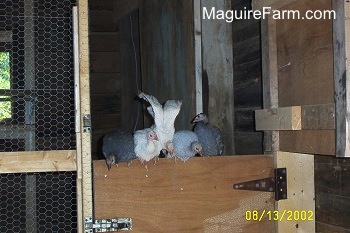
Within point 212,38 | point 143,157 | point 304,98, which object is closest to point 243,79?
point 212,38

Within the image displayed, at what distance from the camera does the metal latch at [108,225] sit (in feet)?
4.85

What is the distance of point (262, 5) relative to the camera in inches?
68.1

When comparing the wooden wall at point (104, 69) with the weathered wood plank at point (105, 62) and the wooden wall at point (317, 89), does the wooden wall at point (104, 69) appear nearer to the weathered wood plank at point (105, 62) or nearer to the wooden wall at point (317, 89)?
the weathered wood plank at point (105, 62)

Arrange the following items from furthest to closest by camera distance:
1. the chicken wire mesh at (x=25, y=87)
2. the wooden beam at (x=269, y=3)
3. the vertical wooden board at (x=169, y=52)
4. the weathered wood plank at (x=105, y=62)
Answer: the weathered wood plank at (x=105, y=62) < the chicken wire mesh at (x=25, y=87) < the vertical wooden board at (x=169, y=52) < the wooden beam at (x=269, y=3)

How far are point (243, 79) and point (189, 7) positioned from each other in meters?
0.44

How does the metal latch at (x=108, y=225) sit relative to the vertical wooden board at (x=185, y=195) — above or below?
below

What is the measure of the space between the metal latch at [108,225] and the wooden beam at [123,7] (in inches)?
72.9

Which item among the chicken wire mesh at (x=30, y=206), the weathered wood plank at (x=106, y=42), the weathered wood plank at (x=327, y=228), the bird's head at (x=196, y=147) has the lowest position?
the chicken wire mesh at (x=30, y=206)

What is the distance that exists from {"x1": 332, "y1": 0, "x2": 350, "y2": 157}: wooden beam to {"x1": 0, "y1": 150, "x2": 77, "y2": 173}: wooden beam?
0.78 m

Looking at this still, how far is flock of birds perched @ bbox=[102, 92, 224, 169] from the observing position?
159 cm

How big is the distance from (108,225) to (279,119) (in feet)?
2.13

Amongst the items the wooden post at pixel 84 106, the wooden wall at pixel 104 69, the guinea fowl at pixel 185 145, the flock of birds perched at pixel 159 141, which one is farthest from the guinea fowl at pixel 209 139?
the wooden wall at pixel 104 69

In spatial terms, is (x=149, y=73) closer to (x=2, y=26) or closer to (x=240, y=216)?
(x=2, y=26)
